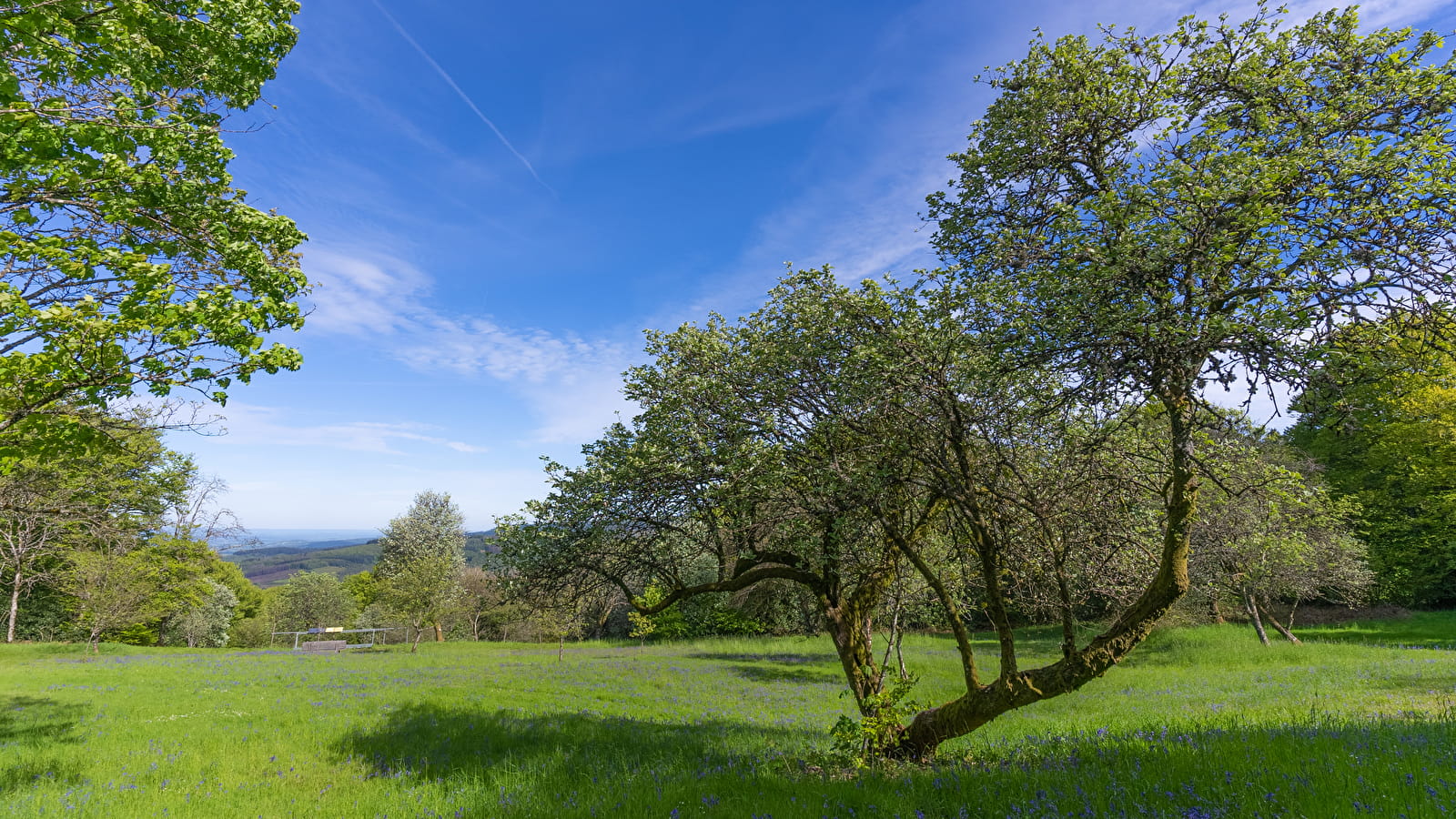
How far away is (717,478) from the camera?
9.60 meters

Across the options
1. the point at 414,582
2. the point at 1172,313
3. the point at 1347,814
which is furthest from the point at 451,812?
the point at 414,582

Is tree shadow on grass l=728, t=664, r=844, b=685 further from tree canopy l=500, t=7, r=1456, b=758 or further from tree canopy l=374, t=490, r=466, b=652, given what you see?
tree canopy l=374, t=490, r=466, b=652

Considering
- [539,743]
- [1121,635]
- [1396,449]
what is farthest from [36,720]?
[1396,449]

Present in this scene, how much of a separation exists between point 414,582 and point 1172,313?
46629 millimetres

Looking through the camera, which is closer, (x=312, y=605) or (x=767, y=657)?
(x=767, y=657)

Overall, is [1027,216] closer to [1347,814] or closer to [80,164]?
[1347,814]

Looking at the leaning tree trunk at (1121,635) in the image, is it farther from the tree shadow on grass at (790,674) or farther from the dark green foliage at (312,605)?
the dark green foliage at (312,605)

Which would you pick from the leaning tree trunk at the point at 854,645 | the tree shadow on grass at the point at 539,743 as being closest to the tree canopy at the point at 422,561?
the tree shadow on grass at the point at 539,743

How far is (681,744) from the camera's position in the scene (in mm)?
11695

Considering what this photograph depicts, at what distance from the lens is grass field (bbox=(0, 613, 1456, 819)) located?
563 cm

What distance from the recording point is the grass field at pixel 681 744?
5.63 meters

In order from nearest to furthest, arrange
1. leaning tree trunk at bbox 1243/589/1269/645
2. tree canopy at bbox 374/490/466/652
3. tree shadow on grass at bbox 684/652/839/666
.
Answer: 1. leaning tree trunk at bbox 1243/589/1269/645
2. tree shadow on grass at bbox 684/652/839/666
3. tree canopy at bbox 374/490/466/652

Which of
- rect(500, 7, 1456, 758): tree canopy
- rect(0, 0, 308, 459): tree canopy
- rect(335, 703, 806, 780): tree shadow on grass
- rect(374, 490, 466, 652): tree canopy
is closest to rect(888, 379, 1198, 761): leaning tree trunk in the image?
rect(500, 7, 1456, 758): tree canopy

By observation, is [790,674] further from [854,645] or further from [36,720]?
[36,720]
